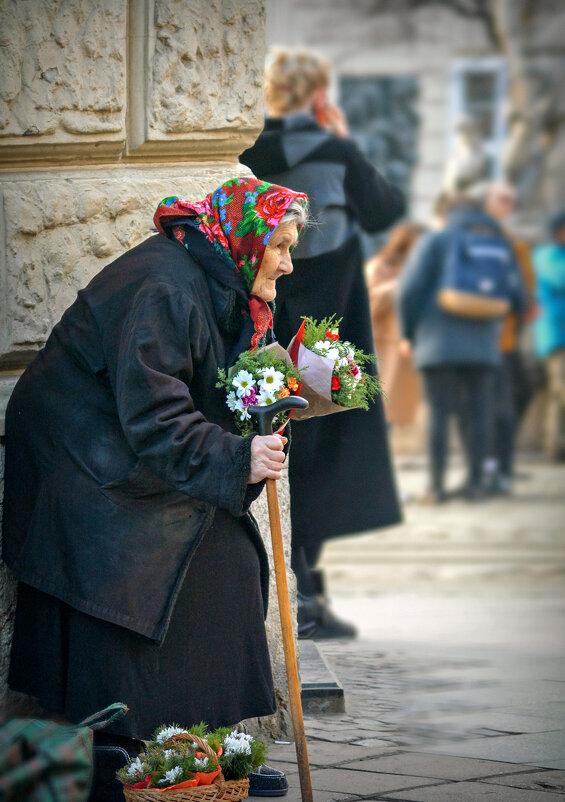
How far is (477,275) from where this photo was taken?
9.55 m

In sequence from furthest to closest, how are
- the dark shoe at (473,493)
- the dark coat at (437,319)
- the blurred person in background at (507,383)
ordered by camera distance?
the dark shoe at (473,493) → the blurred person in background at (507,383) → the dark coat at (437,319)

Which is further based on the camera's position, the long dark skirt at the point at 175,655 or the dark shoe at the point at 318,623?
the dark shoe at the point at 318,623

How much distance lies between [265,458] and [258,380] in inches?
8.7

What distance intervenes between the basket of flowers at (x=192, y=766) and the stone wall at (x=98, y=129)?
70cm

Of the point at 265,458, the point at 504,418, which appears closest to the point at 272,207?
the point at 265,458

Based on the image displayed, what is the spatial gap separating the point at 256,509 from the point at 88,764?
5.57 ft

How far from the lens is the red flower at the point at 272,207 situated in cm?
344

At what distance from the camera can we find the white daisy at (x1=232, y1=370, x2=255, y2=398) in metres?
3.34

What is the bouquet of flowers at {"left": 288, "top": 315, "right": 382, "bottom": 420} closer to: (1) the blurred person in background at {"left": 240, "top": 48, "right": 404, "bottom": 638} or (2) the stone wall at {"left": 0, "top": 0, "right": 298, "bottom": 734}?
(2) the stone wall at {"left": 0, "top": 0, "right": 298, "bottom": 734}

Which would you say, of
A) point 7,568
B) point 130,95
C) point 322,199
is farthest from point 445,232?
point 7,568

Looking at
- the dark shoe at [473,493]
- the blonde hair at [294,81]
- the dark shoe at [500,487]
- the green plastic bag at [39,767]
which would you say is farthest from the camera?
the dark shoe at [500,487]

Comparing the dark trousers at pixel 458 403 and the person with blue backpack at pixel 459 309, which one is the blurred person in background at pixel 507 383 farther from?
the dark trousers at pixel 458 403

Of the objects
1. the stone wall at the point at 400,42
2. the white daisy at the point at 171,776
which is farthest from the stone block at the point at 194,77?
the stone wall at the point at 400,42

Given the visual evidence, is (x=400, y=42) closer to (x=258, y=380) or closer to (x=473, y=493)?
(x=473, y=493)
